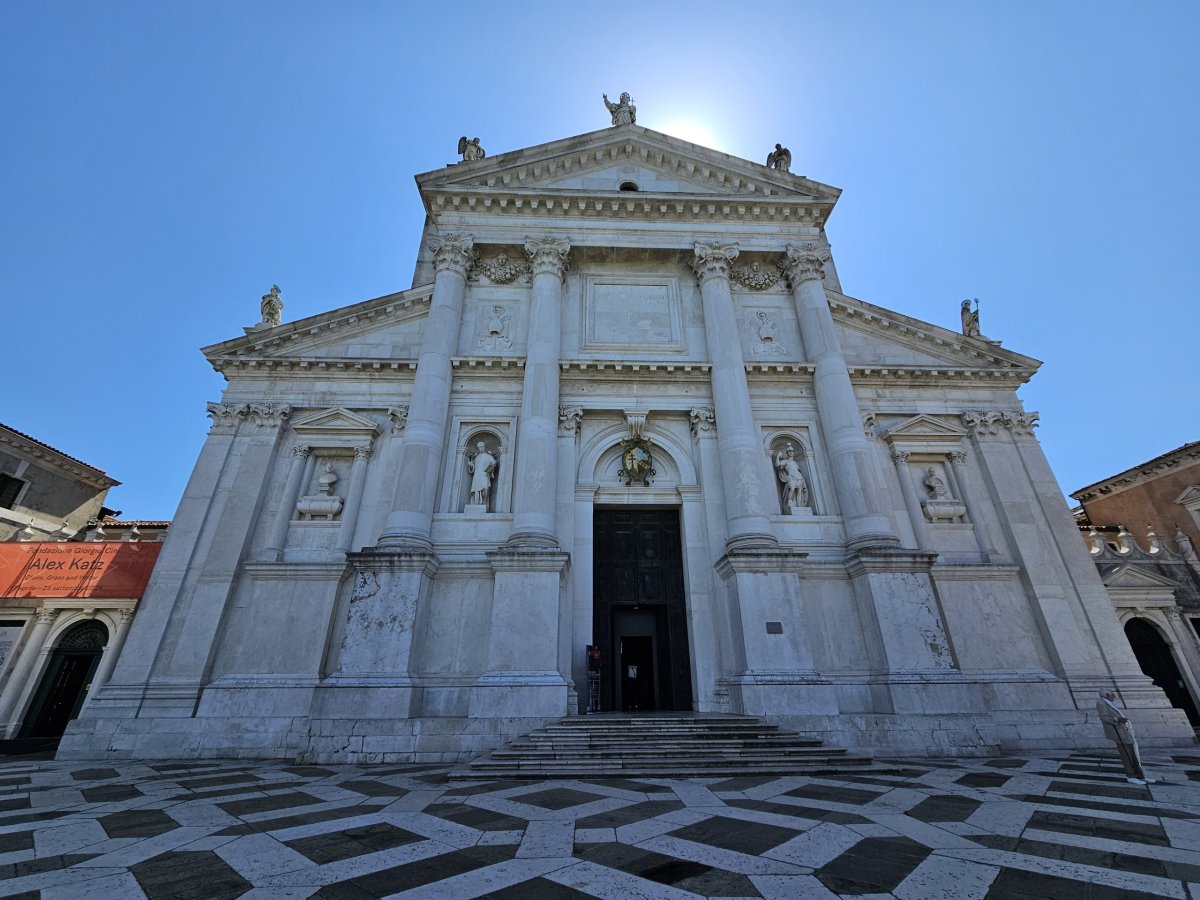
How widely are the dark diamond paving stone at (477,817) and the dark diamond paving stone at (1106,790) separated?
731 centimetres

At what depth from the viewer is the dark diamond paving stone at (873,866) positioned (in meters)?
3.90

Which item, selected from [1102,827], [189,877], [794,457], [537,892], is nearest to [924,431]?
[794,457]

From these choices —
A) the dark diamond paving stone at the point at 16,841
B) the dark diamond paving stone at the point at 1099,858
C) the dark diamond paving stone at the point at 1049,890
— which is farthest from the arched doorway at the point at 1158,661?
the dark diamond paving stone at the point at 16,841

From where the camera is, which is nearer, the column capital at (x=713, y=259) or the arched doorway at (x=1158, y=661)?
the column capital at (x=713, y=259)

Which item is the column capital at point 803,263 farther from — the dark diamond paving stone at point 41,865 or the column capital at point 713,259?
the dark diamond paving stone at point 41,865

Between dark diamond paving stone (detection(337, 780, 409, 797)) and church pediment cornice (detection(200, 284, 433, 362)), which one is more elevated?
church pediment cornice (detection(200, 284, 433, 362))

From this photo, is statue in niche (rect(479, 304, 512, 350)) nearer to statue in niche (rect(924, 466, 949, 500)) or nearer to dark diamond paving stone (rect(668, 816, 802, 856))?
statue in niche (rect(924, 466, 949, 500))

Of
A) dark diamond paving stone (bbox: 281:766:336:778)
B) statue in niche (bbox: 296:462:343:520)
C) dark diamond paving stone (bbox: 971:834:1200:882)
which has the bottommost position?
dark diamond paving stone (bbox: 971:834:1200:882)

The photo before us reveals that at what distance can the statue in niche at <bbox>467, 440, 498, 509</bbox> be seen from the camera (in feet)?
48.4

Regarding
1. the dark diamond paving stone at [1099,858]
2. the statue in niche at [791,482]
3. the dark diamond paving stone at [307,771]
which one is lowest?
the dark diamond paving stone at [1099,858]

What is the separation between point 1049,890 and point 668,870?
265cm

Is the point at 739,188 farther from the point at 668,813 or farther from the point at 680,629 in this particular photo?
the point at 668,813

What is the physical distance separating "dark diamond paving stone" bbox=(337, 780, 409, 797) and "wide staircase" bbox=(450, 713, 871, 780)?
97cm

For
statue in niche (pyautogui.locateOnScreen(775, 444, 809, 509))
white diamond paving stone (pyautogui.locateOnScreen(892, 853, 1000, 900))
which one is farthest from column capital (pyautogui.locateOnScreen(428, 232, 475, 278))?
white diamond paving stone (pyautogui.locateOnScreen(892, 853, 1000, 900))
